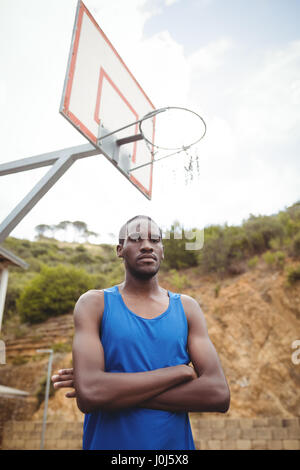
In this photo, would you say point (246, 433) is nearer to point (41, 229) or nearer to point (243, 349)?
point (243, 349)

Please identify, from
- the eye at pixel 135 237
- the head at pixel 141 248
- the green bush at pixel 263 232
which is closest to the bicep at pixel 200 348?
the head at pixel 141 248

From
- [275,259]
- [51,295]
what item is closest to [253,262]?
[275,259]

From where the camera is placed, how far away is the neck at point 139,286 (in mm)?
1954

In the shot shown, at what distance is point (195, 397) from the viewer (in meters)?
1.61

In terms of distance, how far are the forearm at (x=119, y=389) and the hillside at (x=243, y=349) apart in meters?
11.9

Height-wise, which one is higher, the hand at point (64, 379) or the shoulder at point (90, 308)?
the shoulder at point (90, 308)

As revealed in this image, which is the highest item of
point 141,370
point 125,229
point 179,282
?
point 179,282

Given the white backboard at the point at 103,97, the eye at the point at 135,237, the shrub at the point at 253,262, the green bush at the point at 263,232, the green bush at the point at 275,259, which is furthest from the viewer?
the green bush at the point at 263,232

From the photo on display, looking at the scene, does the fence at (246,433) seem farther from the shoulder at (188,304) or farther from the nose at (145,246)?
the nose at (145,246)

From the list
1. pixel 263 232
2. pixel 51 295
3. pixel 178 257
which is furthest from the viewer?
pixel 51 295

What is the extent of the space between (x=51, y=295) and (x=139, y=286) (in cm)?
1954

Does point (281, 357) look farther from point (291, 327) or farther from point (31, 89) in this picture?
point (31, 89)

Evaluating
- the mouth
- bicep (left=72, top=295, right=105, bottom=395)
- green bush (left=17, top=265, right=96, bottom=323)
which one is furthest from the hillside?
bicep (left=72, top=295, right=105, bottom=395)

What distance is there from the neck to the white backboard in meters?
2.05
